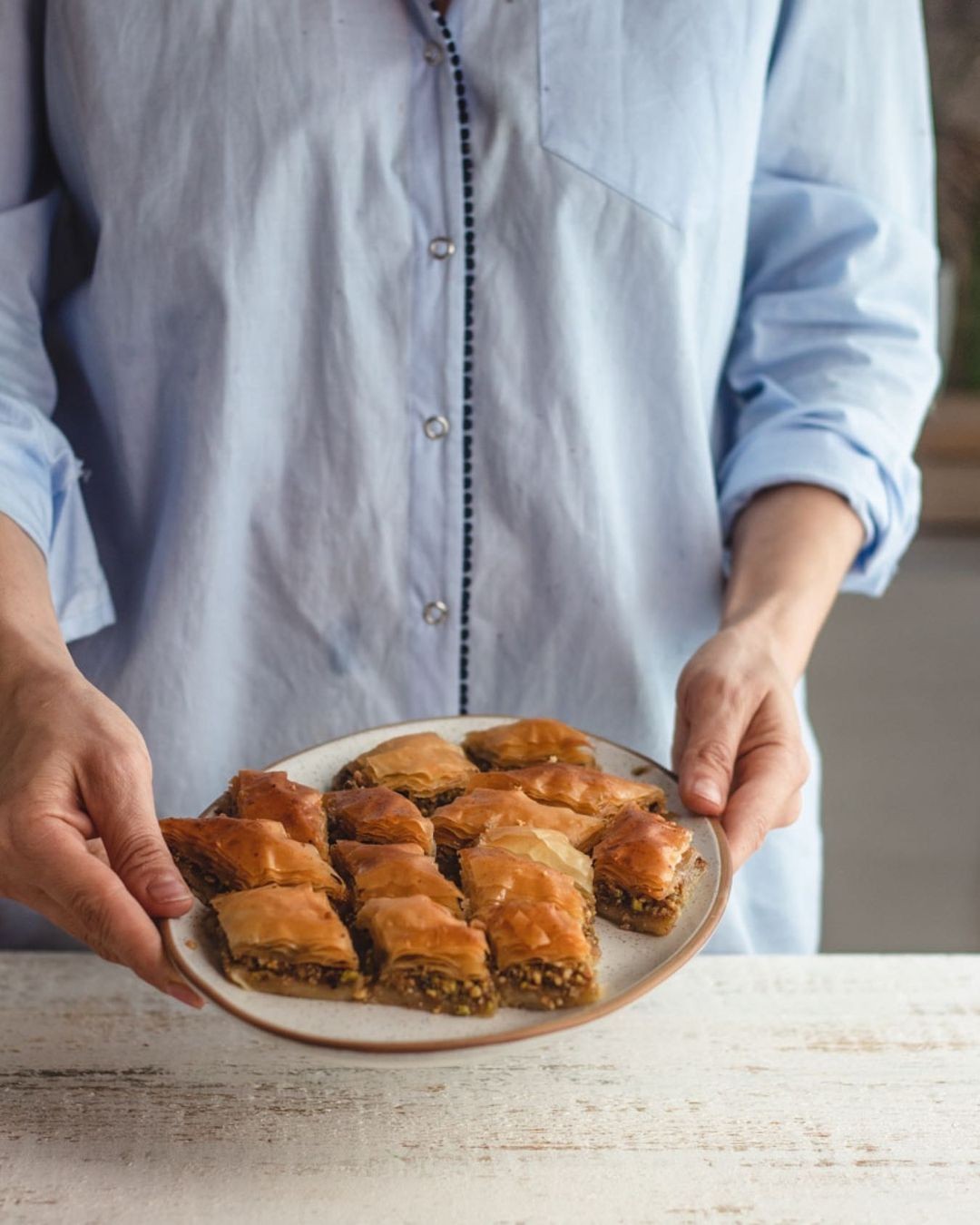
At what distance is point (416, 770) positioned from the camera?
2.42 ft

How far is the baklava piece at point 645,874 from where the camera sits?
0.63 metres

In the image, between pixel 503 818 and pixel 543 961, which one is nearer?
pixel 543 961

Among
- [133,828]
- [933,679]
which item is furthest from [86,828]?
[933,679]

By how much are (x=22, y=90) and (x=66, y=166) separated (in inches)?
2.1

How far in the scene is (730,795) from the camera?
2.40 ft

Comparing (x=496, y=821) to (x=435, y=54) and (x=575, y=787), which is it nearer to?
(x=575, y=787)

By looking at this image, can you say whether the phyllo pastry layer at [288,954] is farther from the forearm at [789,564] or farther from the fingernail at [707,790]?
the forearm at [789,564]

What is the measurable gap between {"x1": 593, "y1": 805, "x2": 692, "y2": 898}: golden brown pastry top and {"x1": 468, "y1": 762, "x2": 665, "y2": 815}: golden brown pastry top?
0.02m

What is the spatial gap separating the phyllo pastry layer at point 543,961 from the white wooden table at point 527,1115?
0.03 meters

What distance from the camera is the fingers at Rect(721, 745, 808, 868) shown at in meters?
0.71

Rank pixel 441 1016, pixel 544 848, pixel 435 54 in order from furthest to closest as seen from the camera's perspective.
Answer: pixel 435 54 → pixel 544 848 → pixel 441 1016

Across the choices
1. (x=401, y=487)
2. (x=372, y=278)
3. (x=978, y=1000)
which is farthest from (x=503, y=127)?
(x=978, y=1000)

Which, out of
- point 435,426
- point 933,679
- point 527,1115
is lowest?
point 933,679

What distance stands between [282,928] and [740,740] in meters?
0.30
